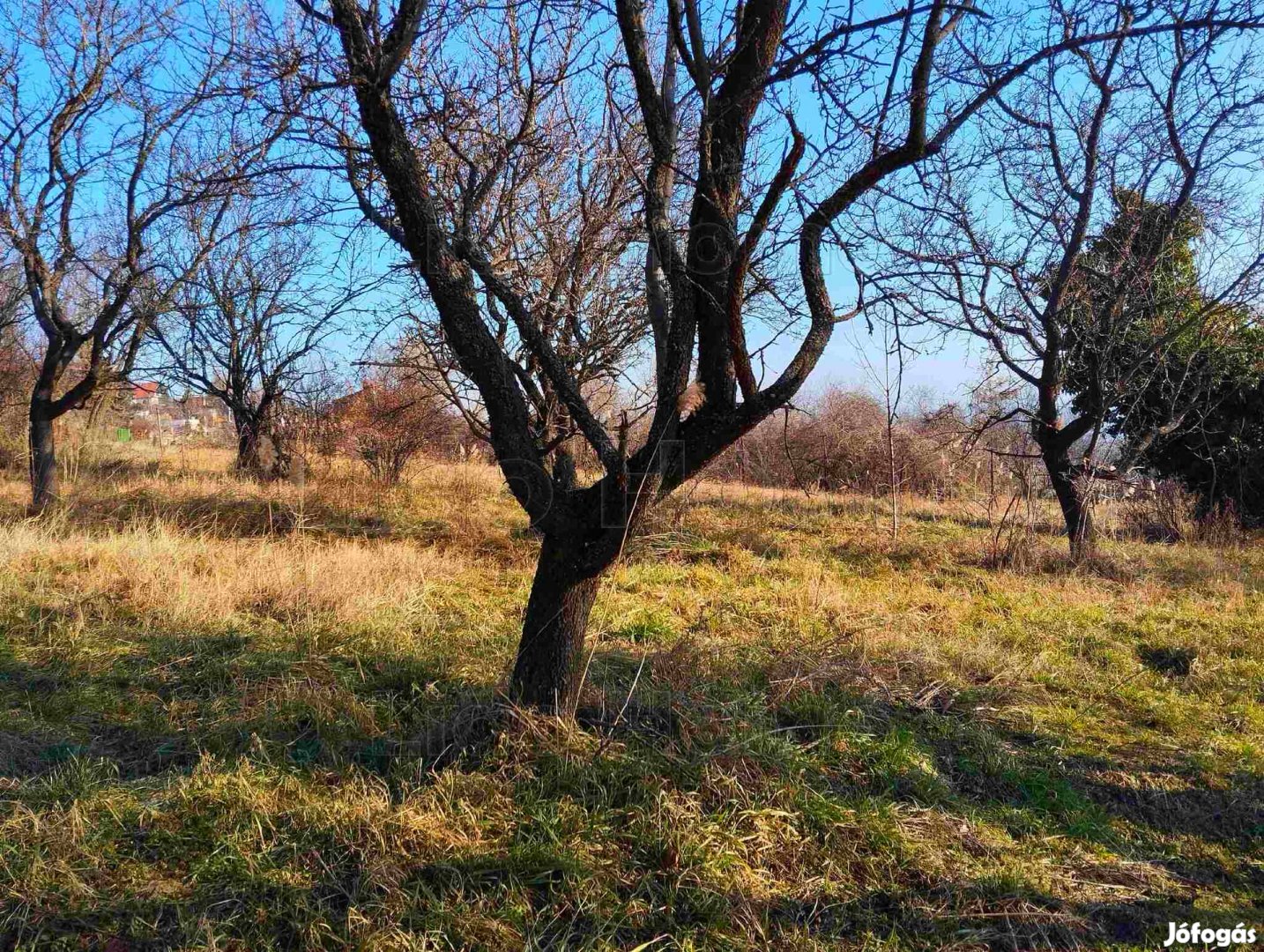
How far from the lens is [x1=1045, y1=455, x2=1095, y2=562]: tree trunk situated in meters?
8.88

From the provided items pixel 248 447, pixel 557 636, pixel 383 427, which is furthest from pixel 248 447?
pixel 557 636

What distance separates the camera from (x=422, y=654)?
4.74 meters

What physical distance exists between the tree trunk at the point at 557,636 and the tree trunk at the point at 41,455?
9.49 meters

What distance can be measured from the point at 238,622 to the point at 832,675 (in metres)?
4.07

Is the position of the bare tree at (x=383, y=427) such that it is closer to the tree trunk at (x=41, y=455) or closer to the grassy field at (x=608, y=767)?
the tree trunk at (x=41, y=455)

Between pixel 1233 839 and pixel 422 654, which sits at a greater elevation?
pixel 422 654

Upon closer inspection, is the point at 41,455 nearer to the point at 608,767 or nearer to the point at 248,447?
the point at 248,447

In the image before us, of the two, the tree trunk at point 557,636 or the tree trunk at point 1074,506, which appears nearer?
the tree trunk at point 557,636

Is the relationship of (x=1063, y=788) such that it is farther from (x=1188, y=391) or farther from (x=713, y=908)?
(x=1188, y=391)

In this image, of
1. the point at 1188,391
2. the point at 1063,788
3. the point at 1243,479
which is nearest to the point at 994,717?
the point at 1063,788

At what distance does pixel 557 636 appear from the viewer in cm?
355

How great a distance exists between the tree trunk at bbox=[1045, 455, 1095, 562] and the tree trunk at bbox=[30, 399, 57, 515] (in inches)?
516

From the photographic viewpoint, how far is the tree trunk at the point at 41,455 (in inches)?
390

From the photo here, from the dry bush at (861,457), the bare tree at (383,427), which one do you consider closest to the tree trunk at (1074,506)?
the dry bush at (861,457)
